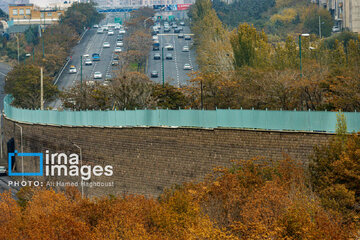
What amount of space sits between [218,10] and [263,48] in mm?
93802

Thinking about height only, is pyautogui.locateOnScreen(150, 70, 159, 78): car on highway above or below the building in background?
below

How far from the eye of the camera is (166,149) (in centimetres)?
4075

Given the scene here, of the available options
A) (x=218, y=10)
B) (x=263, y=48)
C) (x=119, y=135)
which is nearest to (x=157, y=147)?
(x=119, y=135)

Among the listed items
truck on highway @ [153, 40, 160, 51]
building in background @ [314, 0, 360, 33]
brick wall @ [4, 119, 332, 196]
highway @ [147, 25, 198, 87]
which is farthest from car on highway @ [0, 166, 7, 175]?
building in background @ [314, 0, 360, 33]

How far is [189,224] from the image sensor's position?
1155 inches

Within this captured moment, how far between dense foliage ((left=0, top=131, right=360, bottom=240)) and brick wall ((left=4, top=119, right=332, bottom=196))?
1.07 metres

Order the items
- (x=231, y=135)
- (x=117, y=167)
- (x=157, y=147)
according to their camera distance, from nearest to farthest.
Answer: (x=231, y=135)
(x=157, y=147)
(x=117, y=167)

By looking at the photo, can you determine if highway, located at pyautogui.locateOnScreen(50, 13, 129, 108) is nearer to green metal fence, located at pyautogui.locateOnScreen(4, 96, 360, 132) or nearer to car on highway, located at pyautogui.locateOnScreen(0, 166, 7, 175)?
car on highway, located at pyautogui.locateOnScreen(0, 166, 7, 175)

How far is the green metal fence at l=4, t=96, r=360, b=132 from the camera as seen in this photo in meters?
33.8

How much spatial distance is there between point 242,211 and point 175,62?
7428cm

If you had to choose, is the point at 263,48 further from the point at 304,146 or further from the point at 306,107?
the point at 304,146
